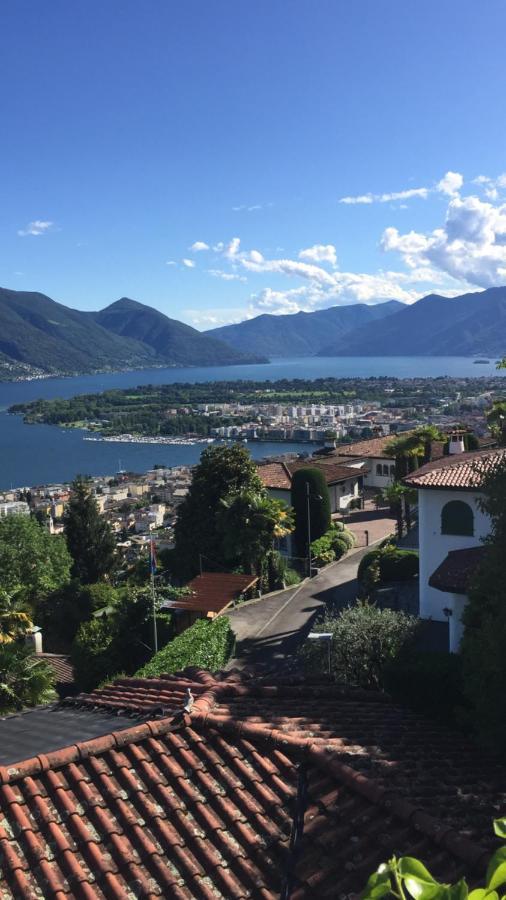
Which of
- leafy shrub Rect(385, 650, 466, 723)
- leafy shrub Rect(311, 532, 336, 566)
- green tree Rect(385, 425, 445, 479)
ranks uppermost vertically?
green tree Rect(385, 425, 445, 479)

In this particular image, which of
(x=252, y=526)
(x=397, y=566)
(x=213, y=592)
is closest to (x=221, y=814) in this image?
(x=213, y=592)

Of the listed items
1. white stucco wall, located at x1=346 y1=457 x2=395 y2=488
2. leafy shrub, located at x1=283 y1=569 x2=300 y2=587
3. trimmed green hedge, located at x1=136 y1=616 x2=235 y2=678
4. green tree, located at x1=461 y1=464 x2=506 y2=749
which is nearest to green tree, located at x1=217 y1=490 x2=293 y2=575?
leafy shrub, located at x1=283 y1=569 x2=300 y2=587

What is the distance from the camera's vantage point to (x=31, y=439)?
15025cm

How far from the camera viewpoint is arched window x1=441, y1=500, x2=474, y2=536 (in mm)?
14672

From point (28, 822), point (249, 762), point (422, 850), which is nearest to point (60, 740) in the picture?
point (28, 822)

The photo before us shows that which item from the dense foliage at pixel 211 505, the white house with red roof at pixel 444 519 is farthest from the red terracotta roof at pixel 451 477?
the dense foliage at pixel 211 505

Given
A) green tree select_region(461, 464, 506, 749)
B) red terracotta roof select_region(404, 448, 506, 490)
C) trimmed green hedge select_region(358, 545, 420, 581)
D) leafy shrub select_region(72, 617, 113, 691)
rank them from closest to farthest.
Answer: green tree select_region(461, 464, 506, 749) → red terracotta roof select_region(404, 448, 506, 490) → leafy shrub select_region(72, 617, 113, 691) → trimmed green hedge select_region(358, 545, 420, 581)

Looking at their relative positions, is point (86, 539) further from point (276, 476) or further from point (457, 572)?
point (457, 572)

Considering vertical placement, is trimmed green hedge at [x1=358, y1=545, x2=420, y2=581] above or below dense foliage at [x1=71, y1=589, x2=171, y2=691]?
above

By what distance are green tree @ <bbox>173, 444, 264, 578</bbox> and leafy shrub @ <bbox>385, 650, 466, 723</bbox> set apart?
13.2 metres

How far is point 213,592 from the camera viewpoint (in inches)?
714

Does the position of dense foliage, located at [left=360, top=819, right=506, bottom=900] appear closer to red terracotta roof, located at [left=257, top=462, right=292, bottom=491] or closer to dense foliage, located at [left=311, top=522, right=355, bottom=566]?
dense foliage, located at [left=311, top=522, right=355, bottom=566]

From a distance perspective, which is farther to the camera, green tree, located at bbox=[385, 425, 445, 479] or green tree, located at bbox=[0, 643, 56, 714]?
green tree, located at bbox=[385, 425, 445, 479]

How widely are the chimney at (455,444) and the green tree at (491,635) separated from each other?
13268 millimetres
